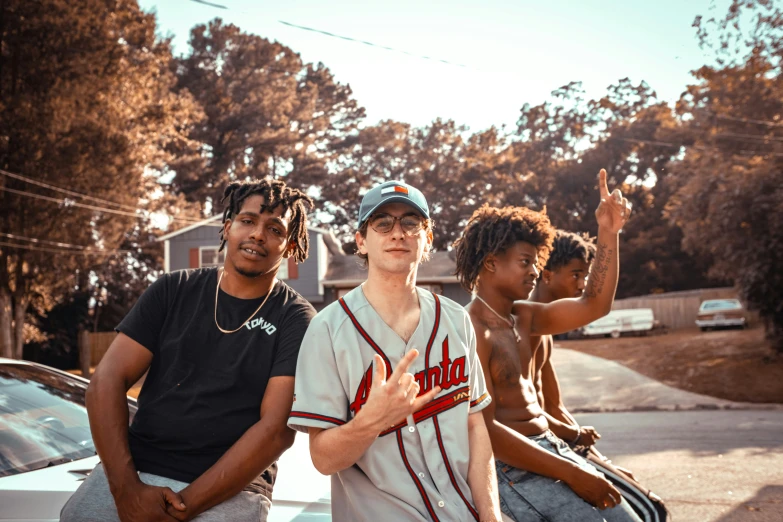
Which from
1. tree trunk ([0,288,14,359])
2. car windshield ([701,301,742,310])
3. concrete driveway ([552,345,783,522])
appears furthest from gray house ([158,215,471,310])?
car windshield ([701,301,742,310])

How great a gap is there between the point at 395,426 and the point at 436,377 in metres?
0.22

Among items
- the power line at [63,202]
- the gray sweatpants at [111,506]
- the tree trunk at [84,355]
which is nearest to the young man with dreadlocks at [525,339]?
the gray sweatpants at [111,506]

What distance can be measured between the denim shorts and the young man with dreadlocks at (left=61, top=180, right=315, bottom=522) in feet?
3.09

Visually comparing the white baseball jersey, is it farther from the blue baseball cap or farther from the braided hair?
the braided hair

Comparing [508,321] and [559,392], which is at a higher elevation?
[508,321]

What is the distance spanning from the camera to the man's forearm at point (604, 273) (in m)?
3.79

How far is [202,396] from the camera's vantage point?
9.27 ft

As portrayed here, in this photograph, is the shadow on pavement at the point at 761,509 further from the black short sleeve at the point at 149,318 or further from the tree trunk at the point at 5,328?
the tree trunk at the point at 5,328

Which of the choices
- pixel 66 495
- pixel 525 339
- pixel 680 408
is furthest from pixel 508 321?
pixel 680 408

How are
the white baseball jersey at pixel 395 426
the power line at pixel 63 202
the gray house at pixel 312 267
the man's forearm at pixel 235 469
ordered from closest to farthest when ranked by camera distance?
the white baseball jersey at pixel 395 426, the man's forearm at pixel 235 469, the power line at pixel 63 202, the gray house at pixel 312 267

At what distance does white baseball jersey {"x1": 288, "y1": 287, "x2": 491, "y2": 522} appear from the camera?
90.7 inches

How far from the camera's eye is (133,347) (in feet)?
9.60

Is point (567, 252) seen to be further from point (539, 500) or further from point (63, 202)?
point (63, 202)

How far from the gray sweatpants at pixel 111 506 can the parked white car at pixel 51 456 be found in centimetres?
28
